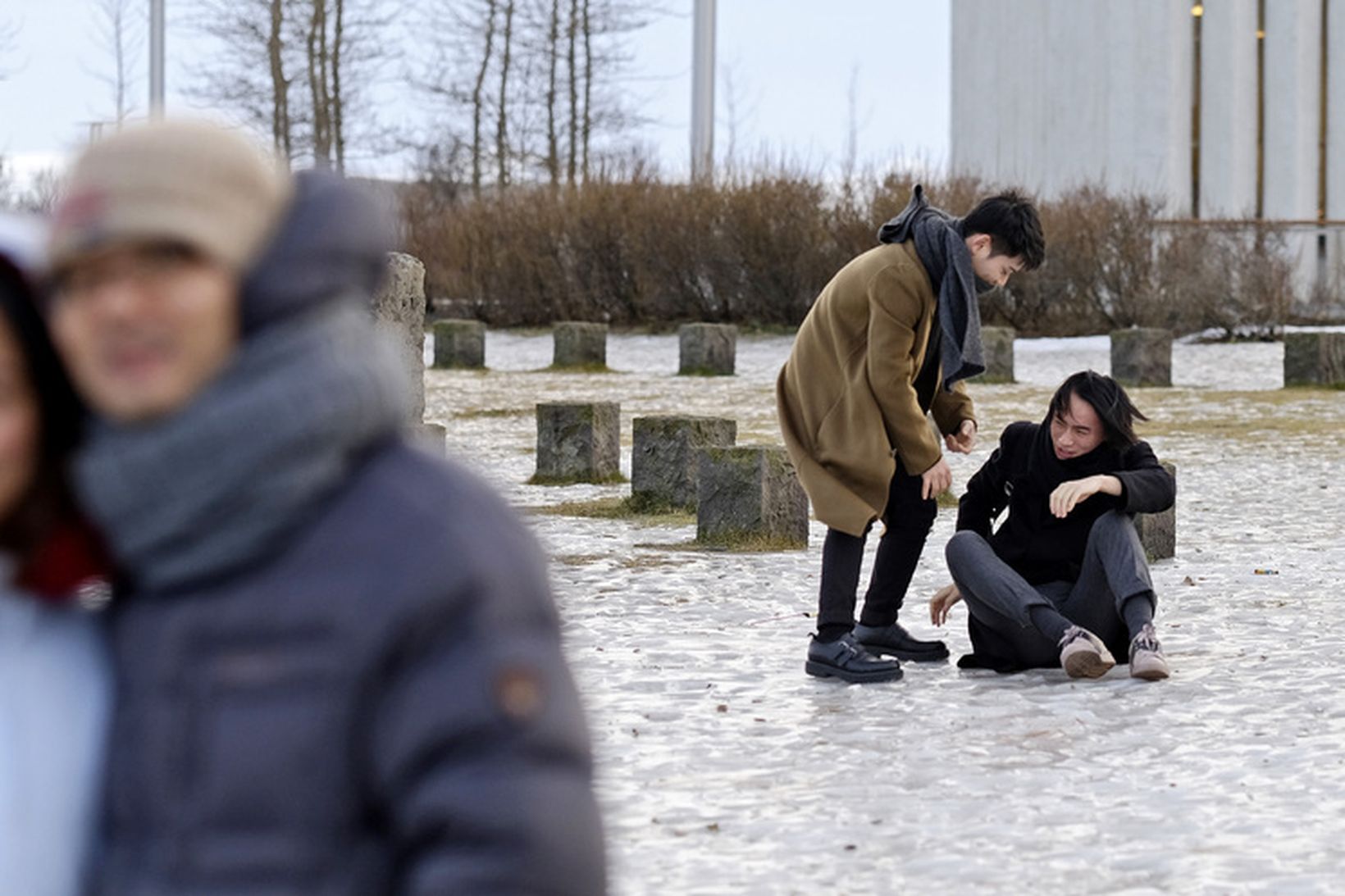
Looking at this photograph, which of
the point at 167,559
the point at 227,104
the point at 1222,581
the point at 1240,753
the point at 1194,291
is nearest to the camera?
the point at 167,559

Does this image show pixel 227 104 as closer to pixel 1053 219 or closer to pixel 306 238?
pixel 1053 219

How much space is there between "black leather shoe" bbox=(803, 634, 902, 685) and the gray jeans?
307 mm

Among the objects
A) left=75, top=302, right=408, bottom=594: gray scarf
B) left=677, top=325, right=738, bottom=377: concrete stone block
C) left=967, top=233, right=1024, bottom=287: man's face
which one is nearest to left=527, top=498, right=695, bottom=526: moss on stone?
left=967, top=233, right=1024, bottom=287: man's face

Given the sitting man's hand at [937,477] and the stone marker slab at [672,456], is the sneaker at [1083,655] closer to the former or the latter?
the sitting man's hand at [937,477]

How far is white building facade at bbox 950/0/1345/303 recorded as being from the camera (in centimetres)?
3384

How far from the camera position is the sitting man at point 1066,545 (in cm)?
644

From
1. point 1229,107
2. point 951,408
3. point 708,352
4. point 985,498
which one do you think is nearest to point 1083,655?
point 985,498

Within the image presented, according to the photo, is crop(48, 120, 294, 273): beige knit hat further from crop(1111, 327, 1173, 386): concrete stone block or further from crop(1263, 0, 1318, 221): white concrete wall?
crop(1263, 0, 1318, 221): white concrete wall

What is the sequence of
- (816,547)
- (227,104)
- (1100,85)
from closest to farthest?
(816,547) → (1100,85) → (227,104)

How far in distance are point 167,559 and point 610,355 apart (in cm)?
2467

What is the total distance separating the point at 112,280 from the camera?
1524mm

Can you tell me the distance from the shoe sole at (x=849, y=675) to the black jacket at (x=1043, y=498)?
50cm

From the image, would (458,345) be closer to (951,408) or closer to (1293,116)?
(1293,116)

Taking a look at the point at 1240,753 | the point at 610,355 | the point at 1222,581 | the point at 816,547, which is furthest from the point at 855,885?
the point at 610,355
